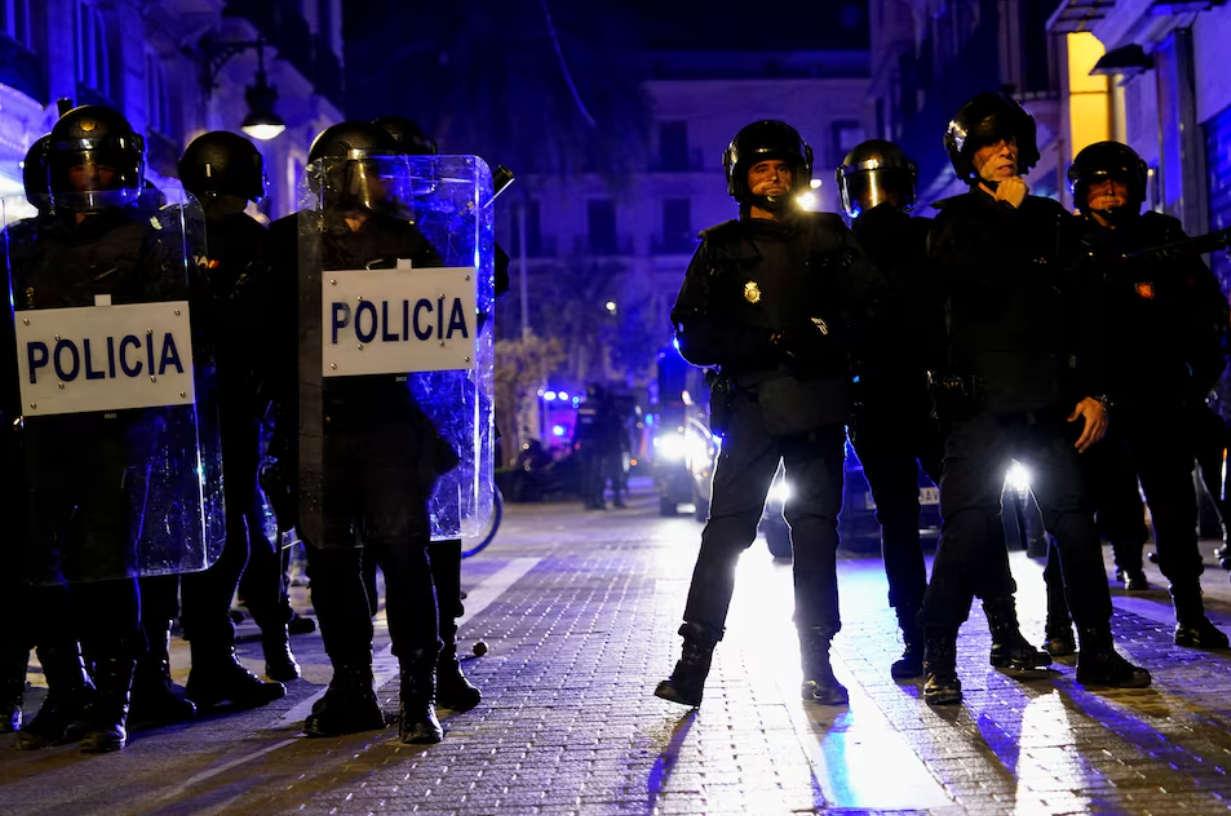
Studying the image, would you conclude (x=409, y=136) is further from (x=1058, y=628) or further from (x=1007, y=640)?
(x=1058, y=628)

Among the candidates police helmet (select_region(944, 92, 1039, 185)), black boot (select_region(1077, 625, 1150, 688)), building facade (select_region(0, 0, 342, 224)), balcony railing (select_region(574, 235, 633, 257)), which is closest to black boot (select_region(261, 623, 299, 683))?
black boot (select_region(1077, 625, 1150, 688))

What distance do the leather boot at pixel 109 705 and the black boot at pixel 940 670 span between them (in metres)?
2.65

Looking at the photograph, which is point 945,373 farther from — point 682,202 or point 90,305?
point 682,202

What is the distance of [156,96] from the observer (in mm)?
27609

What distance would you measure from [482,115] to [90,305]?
3936 cm

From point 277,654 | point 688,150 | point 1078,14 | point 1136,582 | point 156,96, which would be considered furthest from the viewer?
point 688,150

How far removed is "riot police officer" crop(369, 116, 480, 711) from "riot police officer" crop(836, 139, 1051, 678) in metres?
1.42

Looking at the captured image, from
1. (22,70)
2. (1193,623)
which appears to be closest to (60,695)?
(1193,623)

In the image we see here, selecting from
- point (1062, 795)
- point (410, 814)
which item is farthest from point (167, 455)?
point (1062, 795)

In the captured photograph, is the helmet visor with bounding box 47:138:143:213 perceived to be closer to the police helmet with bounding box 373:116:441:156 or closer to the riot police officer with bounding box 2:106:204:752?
the riot police officer with bounding box 2:106:204:752

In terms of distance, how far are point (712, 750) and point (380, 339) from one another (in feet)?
5.47

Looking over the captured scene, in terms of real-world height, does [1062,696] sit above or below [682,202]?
below

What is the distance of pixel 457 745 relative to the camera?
525 centimetres

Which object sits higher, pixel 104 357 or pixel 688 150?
pixel 688 150
